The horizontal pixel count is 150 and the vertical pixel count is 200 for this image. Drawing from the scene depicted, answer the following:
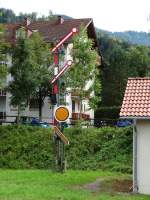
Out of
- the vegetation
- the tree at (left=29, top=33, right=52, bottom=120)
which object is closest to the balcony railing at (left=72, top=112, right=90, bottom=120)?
the tree at (left=29, top=33, right=52, bottom=120)

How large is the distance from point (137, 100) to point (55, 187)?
4.05 metres

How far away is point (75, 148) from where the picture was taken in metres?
29.8

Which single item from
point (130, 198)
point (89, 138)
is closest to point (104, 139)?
point (89, 138)

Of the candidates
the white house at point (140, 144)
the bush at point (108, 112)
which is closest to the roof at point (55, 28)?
the bush at point (108, 112)

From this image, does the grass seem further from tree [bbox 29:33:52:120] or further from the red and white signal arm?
tree [bbox 29:33:52:120]

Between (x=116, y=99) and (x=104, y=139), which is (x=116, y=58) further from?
(x=104, y=139)

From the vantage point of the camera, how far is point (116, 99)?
70938mm

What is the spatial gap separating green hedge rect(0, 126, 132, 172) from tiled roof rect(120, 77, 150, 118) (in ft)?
21.7

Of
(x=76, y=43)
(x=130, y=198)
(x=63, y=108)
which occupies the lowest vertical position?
(x=130, y=198)

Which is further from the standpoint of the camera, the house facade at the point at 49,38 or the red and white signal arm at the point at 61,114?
the house facade at the point at 49,38

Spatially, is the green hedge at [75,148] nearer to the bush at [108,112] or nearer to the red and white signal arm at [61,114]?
the red and white signal arm at [61,114]

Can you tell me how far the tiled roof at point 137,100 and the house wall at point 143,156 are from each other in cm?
42

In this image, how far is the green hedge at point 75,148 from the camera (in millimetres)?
28203

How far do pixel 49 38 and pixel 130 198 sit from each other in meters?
46.0
